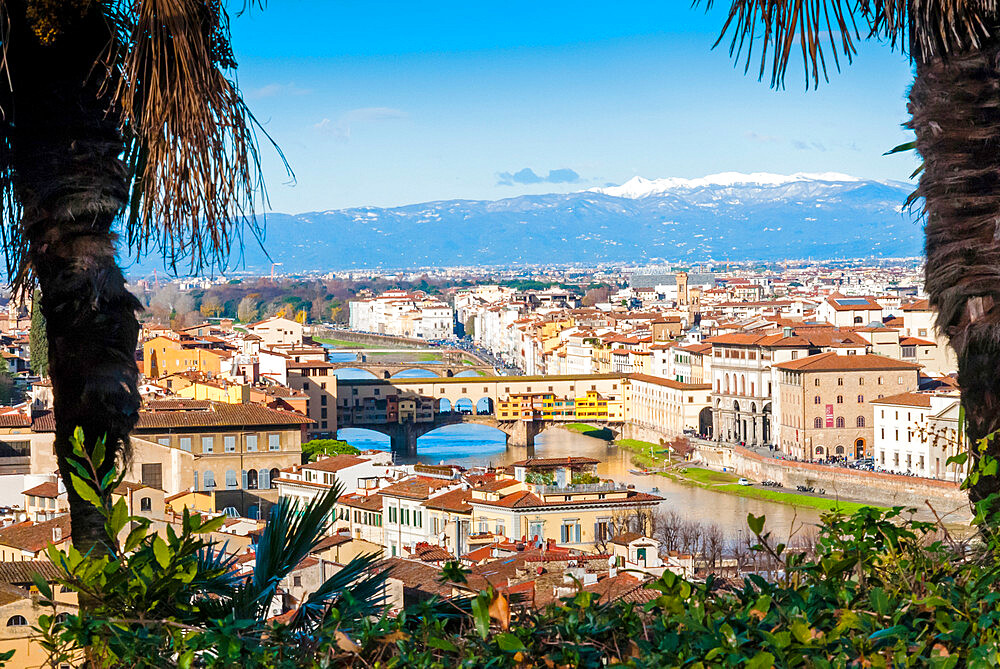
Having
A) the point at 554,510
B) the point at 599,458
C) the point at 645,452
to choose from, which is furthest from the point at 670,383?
the point at 554,510

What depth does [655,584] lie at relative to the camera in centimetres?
136

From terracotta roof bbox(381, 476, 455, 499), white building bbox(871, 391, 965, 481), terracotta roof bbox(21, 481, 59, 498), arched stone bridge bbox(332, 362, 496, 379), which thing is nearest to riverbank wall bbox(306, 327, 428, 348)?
arched stone bridge bbox(332, 362, 496, 379)

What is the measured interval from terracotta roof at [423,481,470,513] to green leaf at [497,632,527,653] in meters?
13.1

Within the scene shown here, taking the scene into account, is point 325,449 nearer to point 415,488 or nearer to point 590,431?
point 415,488

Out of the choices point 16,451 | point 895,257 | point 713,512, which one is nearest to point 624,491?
point 713,512

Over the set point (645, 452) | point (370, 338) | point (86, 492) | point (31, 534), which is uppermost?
point (86, 492)

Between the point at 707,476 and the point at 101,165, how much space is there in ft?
84.4

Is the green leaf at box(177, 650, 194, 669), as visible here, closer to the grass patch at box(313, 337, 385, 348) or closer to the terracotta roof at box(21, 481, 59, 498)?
the terracotta roof at box(21, 481, 59, 498)

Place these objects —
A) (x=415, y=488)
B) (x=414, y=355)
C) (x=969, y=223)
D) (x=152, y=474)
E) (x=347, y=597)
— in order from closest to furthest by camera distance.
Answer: (x=347, y=597) < (x=969, y=223) < (x=415, y=488) < (x=152, y=474) < (x=414, y=355)

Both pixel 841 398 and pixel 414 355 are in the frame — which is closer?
pixel 841 398

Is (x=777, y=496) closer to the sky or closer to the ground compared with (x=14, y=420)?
closer to the ground

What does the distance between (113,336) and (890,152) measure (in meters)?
1.10

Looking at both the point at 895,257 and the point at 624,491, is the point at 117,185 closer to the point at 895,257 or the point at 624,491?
the point at 624,491

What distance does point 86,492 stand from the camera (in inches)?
59.7
